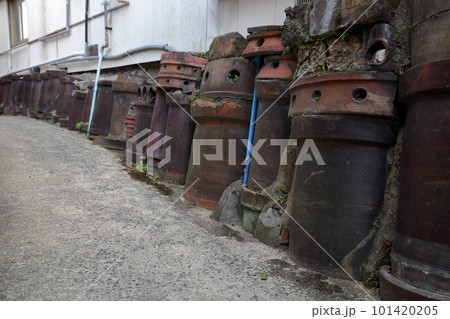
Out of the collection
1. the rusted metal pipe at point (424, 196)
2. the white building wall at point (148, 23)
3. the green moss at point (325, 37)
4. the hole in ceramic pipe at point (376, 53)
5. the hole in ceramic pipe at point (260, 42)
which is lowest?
the rusted metal pipe at point (424, 196)

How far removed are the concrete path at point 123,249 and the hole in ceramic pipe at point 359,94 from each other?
45.8 inches

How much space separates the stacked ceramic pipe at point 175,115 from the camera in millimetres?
4754

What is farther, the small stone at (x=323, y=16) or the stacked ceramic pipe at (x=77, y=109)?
the stacked ceramic pipe at (x=77, y=109)

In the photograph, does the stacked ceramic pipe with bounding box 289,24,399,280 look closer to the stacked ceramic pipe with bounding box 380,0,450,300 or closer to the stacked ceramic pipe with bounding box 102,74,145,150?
the stacked ceramic pipe with bounding box 380,0,450,300

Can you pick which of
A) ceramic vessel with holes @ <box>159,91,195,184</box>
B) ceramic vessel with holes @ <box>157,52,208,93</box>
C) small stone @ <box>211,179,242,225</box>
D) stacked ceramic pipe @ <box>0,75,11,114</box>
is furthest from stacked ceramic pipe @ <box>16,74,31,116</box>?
small stone @ <box>211,179,242,225</box>

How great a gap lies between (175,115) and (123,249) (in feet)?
7.92

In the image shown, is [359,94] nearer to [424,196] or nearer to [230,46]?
[424,196]

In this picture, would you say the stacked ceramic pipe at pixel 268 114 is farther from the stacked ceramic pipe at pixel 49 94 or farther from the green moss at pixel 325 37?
the stacked ceramic pipe at pixel 49 94

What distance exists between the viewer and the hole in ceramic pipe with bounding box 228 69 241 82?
3.76 meters

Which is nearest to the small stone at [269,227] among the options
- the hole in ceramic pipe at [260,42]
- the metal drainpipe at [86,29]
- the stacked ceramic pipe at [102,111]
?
the hole in ceramic pipe at [260,42]

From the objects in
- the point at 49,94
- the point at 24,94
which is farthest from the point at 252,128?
the point at 24,94

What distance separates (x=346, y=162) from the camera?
2.39m

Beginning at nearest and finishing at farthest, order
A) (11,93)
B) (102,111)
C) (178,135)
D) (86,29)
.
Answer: (178,135) < (102,111) < (86,29) < (11,93)

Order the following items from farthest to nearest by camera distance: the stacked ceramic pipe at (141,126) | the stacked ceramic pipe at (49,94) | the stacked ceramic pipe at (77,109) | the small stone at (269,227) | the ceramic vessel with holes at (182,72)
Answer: the stacked ceramic pipe at (49,94)
the stacked ceramic pipe at (77,109)
the stacked ceramic pipe at (141,126)
the ceramic vessel with holes at (182,72)
the small stone at (269,227)
